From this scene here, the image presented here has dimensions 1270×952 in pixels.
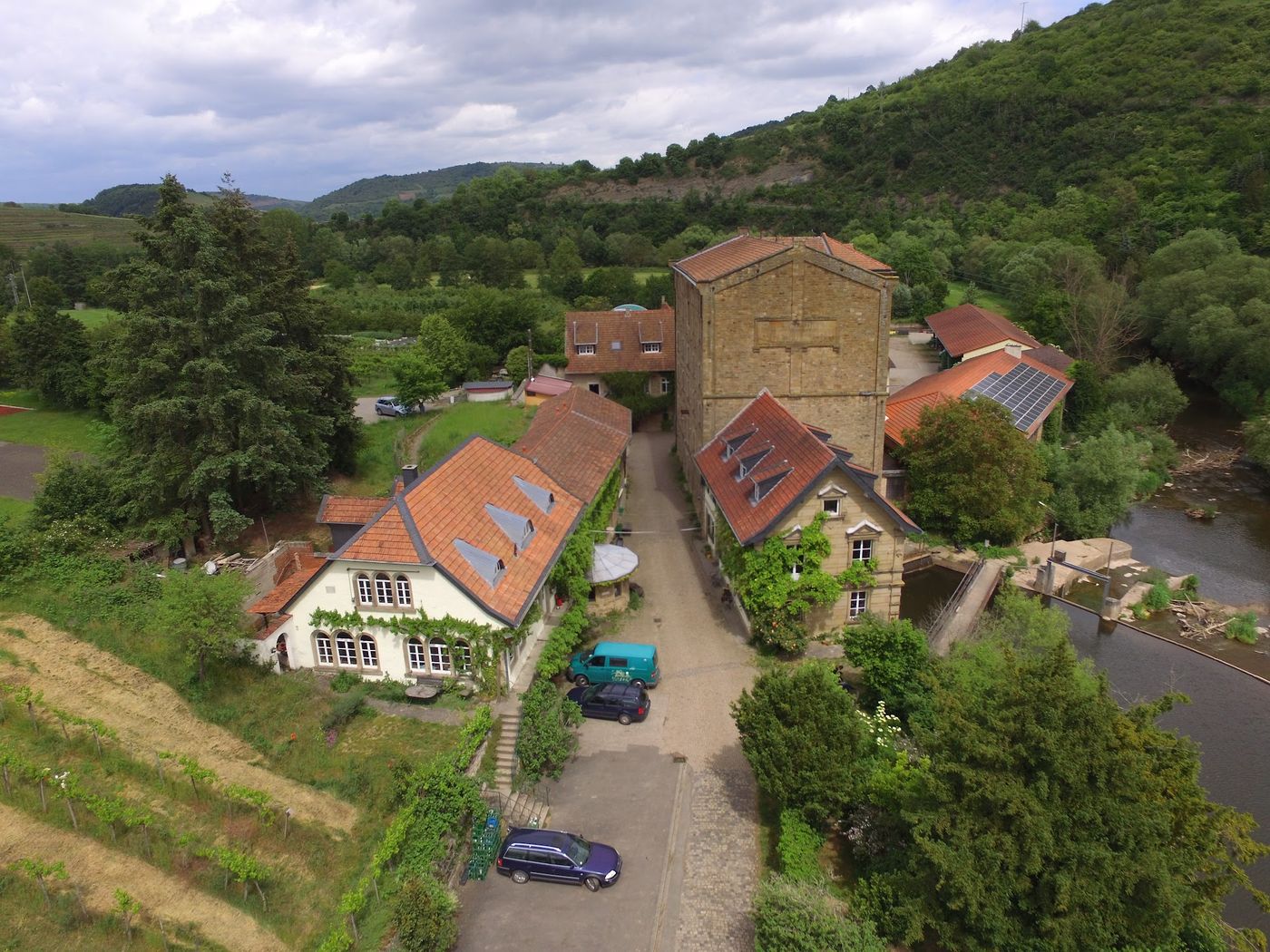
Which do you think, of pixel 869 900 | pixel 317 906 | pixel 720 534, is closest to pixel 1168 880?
pixel 869 900

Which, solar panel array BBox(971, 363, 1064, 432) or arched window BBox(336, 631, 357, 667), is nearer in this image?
arched window BBox(336, 631, 357, 667)

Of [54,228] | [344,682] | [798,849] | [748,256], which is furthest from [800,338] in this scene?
[54,228]

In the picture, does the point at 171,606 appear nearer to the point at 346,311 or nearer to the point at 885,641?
the point at 885,641

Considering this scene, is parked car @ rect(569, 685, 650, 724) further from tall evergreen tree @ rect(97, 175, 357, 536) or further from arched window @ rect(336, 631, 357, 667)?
tall evergreen tree @ rect(97, 175, 357, 536)

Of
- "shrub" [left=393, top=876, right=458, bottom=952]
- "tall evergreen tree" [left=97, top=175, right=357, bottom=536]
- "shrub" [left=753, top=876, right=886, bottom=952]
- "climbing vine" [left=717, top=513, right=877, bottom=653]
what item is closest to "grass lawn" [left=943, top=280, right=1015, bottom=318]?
"climbing vine" [left=717, top=513, right=877, bottom=653]

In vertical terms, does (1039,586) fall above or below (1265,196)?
below

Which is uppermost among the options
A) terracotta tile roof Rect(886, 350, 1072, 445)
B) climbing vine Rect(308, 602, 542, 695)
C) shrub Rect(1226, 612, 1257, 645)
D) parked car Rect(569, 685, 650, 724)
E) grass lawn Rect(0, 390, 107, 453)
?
grass lawn Rect(0, 390, 107, 453)

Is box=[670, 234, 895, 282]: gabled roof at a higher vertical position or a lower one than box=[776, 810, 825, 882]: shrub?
higher
